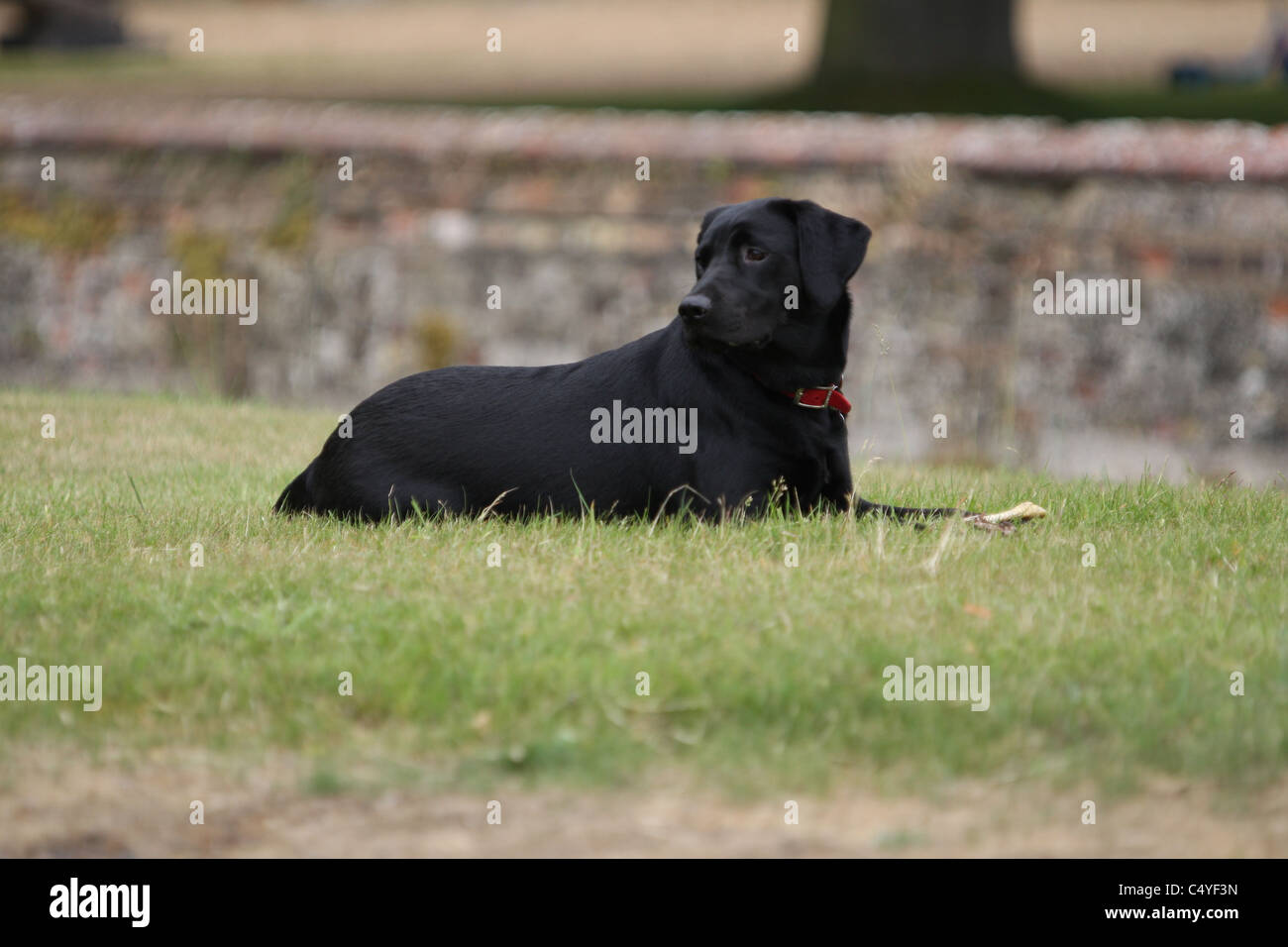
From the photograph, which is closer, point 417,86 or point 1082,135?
point 1082,135

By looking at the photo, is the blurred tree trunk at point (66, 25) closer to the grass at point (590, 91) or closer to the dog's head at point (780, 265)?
the grass at point (590, 91)

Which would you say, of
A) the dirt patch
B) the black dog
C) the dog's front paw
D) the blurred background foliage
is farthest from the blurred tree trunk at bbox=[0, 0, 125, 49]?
the dirt patch

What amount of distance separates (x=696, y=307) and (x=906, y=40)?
13.2m

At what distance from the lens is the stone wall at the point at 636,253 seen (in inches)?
392

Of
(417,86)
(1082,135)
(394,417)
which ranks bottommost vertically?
(394,417)

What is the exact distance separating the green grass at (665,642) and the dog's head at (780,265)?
0.74m

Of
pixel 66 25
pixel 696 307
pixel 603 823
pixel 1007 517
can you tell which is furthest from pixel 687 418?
pixel 66 25

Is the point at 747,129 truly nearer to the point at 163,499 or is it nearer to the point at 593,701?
the point at 163,499

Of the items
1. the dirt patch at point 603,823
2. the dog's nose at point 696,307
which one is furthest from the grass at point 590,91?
the dirt patch at point 603,823

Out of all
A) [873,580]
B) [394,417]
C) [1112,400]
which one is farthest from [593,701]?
[1112,400]

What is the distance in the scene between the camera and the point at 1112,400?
10070 millimetres

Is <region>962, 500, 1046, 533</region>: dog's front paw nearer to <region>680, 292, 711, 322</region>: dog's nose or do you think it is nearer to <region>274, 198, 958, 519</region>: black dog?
<region>274, 198, 958, 519</region>: black dog

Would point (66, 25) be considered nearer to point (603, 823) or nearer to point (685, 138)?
point (685, 138)
